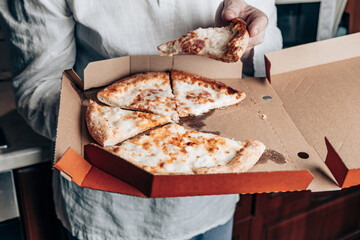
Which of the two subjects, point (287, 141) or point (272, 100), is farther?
point (272, 100)

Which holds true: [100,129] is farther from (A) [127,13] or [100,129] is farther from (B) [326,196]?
(B) [326,196]

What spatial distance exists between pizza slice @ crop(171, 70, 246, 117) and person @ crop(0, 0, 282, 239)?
0.39 feet

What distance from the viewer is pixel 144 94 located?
1062 mm

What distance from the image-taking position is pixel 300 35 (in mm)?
1830

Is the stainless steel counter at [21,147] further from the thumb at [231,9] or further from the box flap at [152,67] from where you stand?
the thumb at [231,9]

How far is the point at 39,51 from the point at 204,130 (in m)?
0.50

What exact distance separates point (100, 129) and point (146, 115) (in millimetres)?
145

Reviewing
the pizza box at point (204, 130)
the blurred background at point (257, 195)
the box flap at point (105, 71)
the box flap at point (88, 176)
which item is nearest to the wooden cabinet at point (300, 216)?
the blurred background at point (257, 195)

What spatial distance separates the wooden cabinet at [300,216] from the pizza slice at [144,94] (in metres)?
0.71

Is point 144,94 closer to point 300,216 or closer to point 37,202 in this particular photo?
point 37,202

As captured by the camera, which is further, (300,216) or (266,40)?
(300,216)

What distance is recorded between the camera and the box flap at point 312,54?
3.49 ft

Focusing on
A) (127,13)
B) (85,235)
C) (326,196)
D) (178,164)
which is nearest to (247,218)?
(326,196)

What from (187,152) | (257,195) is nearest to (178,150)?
(187,152)
